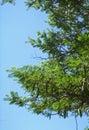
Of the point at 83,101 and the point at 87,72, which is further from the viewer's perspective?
the point at 83,101

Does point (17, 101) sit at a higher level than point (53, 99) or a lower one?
higher

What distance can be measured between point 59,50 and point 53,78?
6.38 meters

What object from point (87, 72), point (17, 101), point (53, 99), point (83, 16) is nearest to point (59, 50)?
point (83, 16)

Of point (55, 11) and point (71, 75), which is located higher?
point (55, 11)

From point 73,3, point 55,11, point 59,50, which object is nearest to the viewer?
point 73,3

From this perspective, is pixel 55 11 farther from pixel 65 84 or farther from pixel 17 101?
pixel 65 84

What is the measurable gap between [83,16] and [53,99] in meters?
6.91

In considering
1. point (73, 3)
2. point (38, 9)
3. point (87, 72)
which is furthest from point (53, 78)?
point (38, 9)

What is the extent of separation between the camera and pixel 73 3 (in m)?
13.4

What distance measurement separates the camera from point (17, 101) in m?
12.0

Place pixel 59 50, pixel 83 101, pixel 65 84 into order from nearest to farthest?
1. pixel 65 84
2. pixel 83 101
3. pixel 59 50

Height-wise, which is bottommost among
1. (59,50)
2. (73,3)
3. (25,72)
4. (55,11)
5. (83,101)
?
(83,101)

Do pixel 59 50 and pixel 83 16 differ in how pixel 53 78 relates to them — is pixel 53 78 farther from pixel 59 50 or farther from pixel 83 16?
pixel 83 16

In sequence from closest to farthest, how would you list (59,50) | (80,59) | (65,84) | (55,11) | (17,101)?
(80,59)
(65,84)
(17,101)
(59,50)
(55,11)
